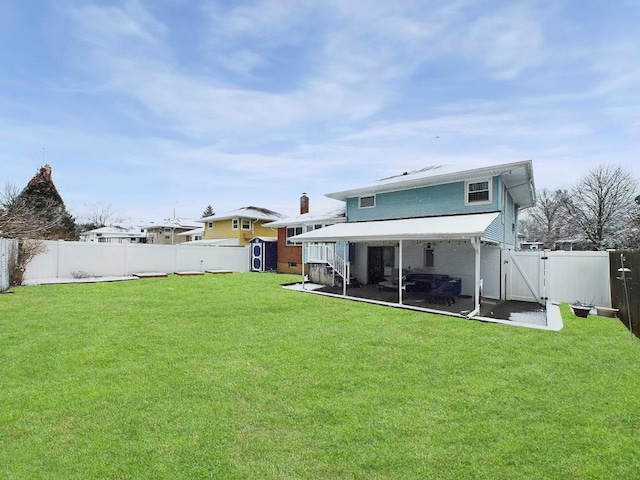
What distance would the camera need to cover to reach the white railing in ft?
59.1

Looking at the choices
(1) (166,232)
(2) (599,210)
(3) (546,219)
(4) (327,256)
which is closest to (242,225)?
(4) (327,256)

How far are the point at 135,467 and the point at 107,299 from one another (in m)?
10.8

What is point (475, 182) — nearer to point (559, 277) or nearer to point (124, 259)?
point (559, 277)

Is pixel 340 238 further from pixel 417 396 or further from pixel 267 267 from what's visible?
pixel 267 267

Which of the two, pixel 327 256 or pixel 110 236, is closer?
pixel 327 256

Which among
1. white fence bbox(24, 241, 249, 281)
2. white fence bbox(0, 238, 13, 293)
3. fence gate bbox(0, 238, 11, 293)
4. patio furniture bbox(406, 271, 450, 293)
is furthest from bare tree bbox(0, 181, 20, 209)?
patio furniture bbox(406, 271, 450, 293)

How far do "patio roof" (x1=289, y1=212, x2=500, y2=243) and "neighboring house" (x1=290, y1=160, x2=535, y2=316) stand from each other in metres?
0.03

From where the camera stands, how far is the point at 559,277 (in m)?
13.1

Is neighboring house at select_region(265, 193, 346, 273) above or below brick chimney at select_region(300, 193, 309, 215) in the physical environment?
below

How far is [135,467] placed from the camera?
3.18m

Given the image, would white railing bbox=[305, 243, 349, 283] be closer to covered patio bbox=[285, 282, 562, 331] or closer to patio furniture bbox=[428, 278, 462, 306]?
covered patio bbox=[285, 282, 562, 331]

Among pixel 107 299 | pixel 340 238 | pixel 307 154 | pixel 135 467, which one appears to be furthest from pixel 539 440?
pixel 307 154

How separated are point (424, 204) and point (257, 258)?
572 inches

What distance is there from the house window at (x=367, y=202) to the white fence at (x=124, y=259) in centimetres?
1167
